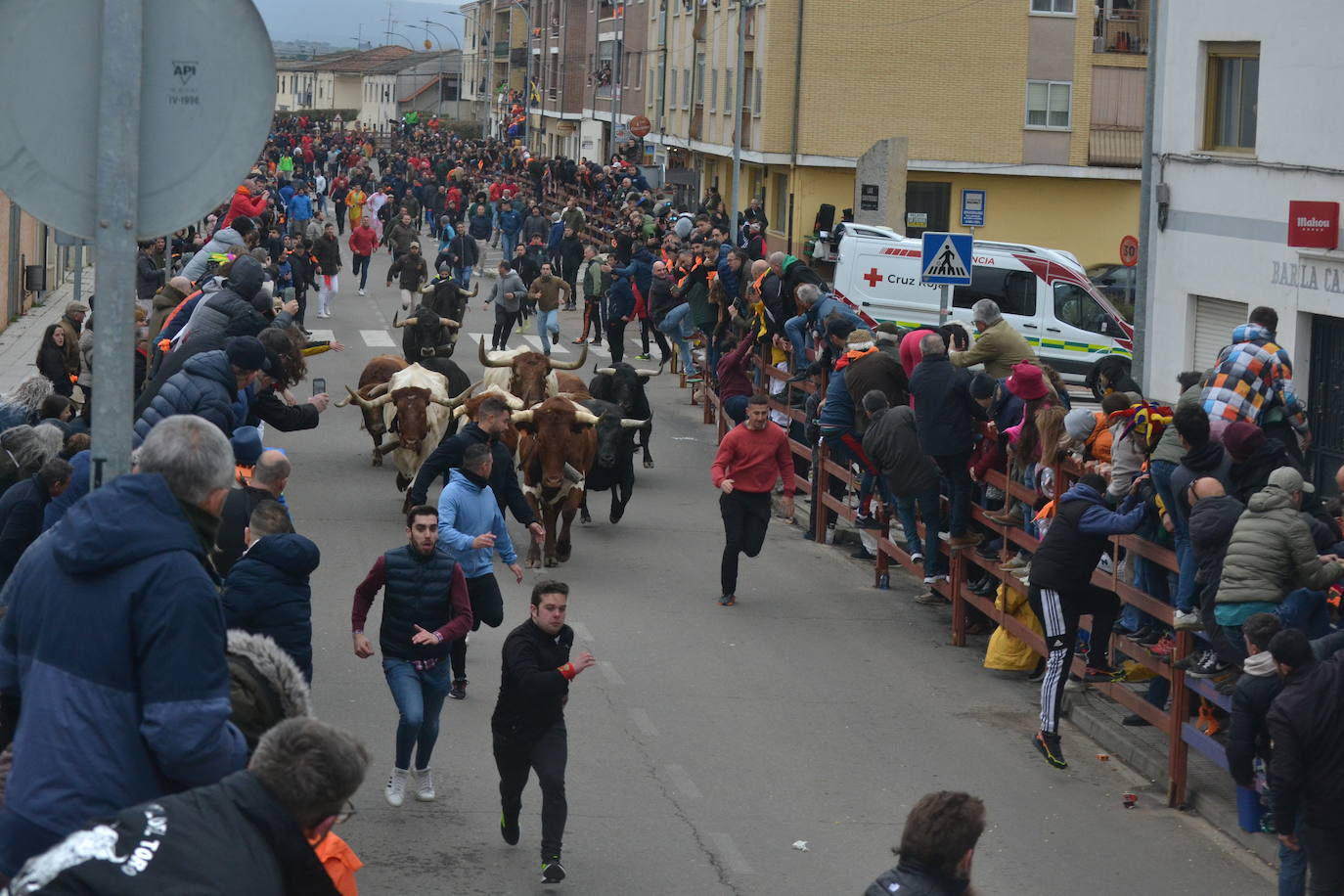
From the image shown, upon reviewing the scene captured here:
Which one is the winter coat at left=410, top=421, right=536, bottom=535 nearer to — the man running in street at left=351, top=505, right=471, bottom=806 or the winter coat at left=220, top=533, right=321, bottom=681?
the man running in street at left=351, top=505, right=471, bottom=806

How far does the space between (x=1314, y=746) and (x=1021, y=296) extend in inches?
785

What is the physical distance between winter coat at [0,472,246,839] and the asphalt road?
4387 millimetres

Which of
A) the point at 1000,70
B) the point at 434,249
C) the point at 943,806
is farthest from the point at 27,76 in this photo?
the point at 434,249

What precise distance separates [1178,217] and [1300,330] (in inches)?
125

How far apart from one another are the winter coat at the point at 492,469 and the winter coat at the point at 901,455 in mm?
3341

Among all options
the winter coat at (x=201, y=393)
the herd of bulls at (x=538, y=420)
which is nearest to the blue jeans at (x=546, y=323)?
the herd of bulls at (x=538, y=420)

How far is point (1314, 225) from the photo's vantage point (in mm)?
18188

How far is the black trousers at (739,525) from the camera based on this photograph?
14898 mm

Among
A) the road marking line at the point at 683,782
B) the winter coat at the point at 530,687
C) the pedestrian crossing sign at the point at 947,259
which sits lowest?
the road marking line at the point at 683,782

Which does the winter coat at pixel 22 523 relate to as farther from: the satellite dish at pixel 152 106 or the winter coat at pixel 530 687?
the satellite dish at pixel 152 106

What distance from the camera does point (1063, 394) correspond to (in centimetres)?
1434

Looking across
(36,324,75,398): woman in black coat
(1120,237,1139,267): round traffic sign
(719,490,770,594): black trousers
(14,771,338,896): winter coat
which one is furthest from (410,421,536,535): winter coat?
(1120,237,1139,267): round traffic sign

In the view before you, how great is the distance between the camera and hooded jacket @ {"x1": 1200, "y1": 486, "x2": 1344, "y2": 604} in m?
9.02

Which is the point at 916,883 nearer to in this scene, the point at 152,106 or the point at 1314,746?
the point at 152,106
